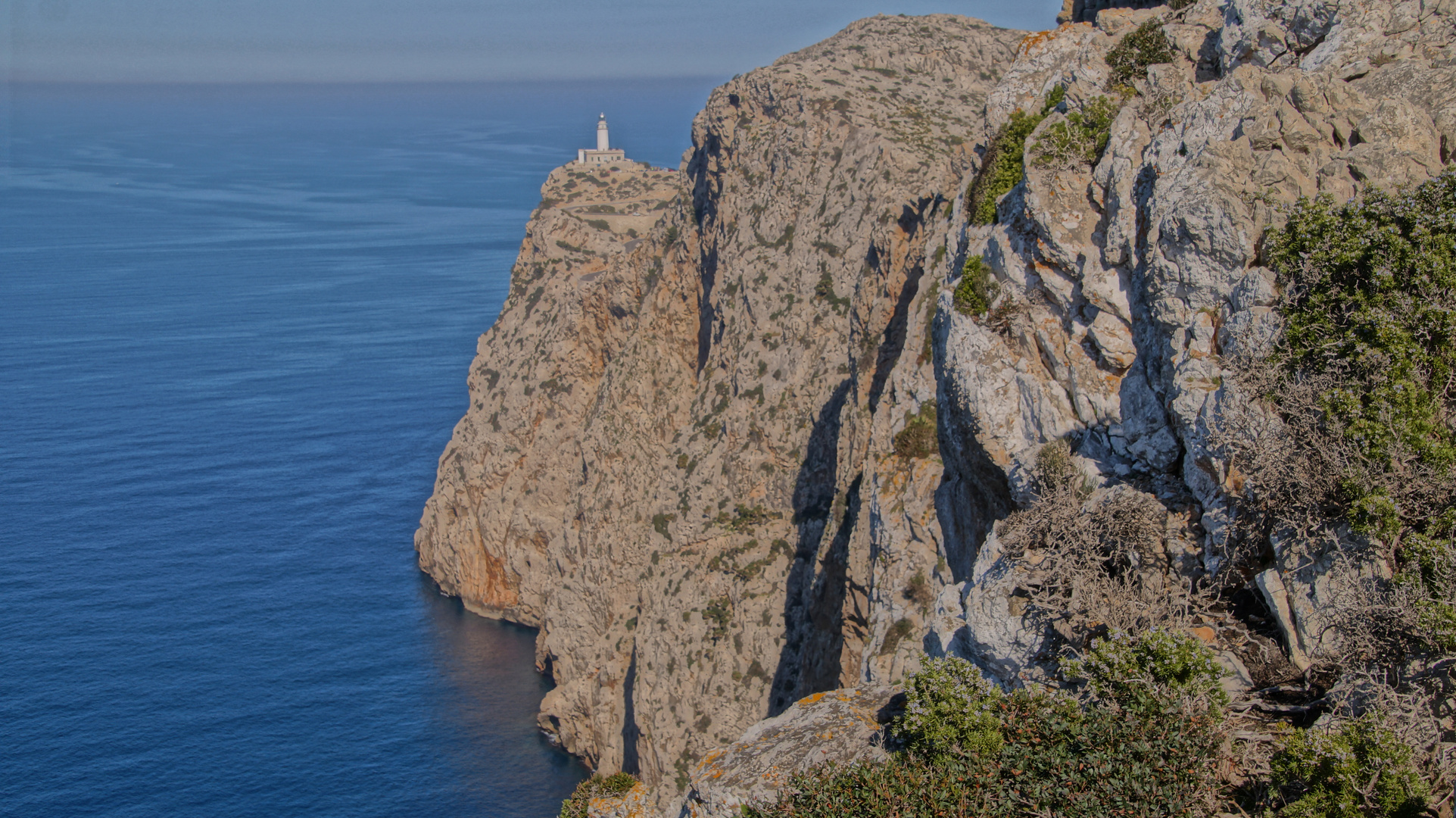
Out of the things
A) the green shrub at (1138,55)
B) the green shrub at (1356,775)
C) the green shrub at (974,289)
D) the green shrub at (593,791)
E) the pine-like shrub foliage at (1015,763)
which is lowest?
the green shrub at (593,791)

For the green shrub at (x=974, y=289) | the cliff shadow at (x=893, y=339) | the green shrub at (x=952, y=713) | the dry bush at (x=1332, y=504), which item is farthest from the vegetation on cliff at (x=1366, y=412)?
the cliff shadow at (x=893, y=339)

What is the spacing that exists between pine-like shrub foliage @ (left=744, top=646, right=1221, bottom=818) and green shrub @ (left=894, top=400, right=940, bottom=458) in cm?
1552

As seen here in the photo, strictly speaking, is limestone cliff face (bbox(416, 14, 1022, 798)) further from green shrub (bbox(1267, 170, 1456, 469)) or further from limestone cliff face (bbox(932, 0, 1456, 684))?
green shrub (bbox(1267, 170, 1456, 469))

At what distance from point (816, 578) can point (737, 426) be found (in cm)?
1460

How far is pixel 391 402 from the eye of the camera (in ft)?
374

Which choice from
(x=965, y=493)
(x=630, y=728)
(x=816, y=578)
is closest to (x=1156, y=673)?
(x=965, y=493)

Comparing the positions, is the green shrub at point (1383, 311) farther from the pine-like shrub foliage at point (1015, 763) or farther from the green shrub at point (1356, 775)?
the pine-like shrub foliage at point (1015, 763)

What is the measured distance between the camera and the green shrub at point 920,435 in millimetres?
30328

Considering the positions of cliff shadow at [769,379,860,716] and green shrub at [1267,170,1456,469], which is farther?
cliff shadow at [769,379,860,716]

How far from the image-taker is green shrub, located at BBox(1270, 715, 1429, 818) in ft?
34.5

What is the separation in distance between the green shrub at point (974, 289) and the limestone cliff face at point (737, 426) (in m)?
8.31

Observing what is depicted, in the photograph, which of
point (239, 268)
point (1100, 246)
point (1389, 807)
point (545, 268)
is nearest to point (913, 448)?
point (1100, 246)

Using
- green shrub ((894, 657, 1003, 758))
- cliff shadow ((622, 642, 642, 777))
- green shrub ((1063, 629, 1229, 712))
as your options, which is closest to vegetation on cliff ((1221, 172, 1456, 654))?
green shrub ((1063, 629, 1229, 712))

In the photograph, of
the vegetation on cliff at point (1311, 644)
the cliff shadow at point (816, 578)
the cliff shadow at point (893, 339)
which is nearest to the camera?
the vegetation on cliff at point (1311, 644)
